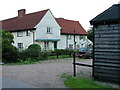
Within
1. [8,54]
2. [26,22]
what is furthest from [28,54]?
[26,22]

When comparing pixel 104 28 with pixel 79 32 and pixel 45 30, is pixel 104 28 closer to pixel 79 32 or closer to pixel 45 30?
pixel 45 30

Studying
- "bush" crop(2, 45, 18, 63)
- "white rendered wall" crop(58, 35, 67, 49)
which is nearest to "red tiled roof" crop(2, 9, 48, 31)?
"white rendered wall" crop(58, 35, 67, 49)

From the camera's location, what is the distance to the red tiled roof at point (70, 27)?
121 ft

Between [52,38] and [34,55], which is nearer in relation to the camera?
[34,55]

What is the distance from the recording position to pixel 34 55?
2156 cm

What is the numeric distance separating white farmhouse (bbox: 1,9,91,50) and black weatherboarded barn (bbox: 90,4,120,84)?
22.0 metres

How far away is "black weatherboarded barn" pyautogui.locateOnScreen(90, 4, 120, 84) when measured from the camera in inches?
334

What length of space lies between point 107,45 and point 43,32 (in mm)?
23462

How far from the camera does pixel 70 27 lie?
39094mm

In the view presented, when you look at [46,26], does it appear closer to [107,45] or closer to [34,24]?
[34,24]

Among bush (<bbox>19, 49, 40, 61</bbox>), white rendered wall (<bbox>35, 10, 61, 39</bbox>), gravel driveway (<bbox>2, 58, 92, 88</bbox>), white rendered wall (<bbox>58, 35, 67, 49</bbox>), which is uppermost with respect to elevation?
white rendered wall (<bbox>35, 10, 61, 39</bbox>)

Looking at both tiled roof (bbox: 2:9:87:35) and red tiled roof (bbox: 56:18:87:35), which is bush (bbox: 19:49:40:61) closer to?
tiled roof (bbox: 2:9:87:35)

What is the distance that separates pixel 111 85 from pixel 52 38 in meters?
25.1

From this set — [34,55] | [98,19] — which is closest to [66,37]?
[34,55]
